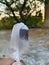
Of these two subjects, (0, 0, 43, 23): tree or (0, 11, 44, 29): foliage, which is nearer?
(0, 11, 44, 29): foliage

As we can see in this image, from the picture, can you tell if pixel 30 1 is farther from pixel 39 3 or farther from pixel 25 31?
pixel 25 31

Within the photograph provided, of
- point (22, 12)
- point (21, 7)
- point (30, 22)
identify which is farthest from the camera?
point (22, 12)

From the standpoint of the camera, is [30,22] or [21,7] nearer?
[30,22]

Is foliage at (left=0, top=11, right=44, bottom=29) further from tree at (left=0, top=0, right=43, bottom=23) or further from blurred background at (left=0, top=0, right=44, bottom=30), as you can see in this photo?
tree at (left=0, top=0, right=43, bottom=23)

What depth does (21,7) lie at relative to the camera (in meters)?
9.25

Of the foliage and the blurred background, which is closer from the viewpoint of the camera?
the foliage

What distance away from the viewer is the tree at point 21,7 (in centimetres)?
924

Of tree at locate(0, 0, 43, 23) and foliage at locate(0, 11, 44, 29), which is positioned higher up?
tree at locate(0, 0, 43, 23)

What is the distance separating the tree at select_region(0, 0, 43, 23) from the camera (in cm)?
924

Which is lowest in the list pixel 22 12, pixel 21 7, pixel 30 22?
pixel 30 22

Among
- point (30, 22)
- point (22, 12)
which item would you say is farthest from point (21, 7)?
point (30, 22)

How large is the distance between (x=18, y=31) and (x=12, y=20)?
737cm

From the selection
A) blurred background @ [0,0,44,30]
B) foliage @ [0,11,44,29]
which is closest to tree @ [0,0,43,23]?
blurred background @ [0,0,44,30]

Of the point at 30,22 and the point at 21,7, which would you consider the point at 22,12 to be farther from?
the point at 30,22
